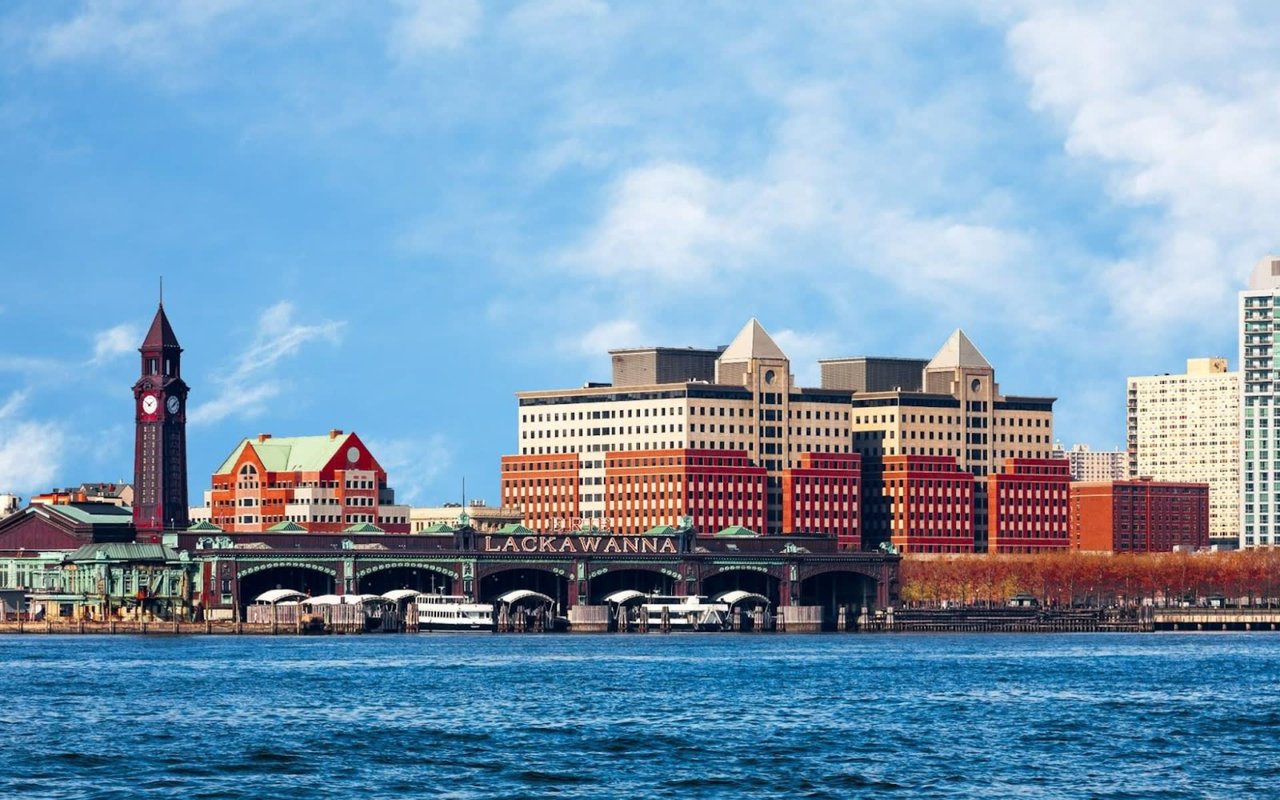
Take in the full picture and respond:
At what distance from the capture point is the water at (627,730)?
10138 cm

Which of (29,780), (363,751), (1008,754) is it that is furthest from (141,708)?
(1008,754)

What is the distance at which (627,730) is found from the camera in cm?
12156

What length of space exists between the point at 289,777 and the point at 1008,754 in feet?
96.2

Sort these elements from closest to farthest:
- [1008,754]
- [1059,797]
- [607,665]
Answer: [1059,797] → [1008,754] → [607,665]

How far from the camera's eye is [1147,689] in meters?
155

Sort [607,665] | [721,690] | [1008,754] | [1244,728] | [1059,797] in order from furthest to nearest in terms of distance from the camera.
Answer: [607,665] → [721,690] → [1244,728] → [1008,754] → [1059,797]

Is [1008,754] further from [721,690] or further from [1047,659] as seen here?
[1047,659]

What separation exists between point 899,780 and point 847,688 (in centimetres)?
5195

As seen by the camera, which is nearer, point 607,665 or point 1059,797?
point 1059,797

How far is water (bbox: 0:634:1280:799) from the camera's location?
10138 cm

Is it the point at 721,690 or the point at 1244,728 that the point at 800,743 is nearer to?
the point at 1244,728

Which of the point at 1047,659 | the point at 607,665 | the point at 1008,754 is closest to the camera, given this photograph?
the point at 1008,754

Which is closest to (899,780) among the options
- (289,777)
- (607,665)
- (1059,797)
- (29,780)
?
(1059,797)

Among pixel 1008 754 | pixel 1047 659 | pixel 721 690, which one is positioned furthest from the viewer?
pixel 1047 659
